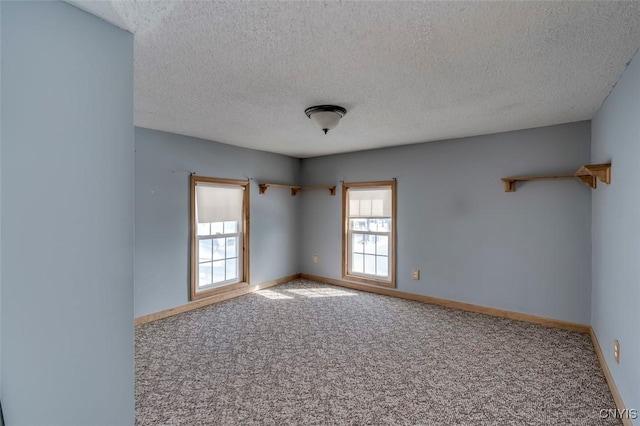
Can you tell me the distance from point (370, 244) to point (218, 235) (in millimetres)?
2437

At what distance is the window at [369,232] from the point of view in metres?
5.01

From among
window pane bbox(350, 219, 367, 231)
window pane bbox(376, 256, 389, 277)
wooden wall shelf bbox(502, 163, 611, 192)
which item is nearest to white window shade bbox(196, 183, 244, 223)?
window pane bbox(350, 219, 367, 231)

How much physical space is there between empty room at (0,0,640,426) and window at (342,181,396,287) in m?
0.04

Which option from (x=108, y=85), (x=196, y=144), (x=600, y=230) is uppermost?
(x=196, y=144)

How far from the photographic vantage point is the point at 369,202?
17.3ft

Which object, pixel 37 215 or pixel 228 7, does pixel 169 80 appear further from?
pixel 37 215

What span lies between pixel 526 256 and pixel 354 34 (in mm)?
3458

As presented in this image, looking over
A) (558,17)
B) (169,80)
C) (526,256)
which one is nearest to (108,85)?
(169,80)

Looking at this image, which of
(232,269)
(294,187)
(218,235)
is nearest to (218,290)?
(232,269)

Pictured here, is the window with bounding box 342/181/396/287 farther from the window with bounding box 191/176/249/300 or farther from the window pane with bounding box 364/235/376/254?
the window with bounding box 191/176/249/300

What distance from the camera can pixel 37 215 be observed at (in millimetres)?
1385

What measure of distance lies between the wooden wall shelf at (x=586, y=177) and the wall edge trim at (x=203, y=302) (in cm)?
383

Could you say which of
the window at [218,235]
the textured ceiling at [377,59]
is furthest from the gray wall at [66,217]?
the window at [218,235]

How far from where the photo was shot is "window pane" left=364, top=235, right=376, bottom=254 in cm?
523
